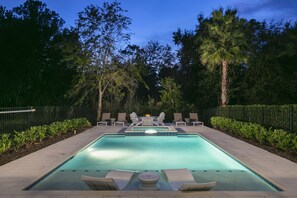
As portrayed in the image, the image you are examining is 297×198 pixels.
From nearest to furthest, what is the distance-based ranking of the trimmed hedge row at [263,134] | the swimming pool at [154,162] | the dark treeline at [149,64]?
the swimming pool at [154,162], the trimmed hedge row at [263,134], the dark treeline at [149,64]

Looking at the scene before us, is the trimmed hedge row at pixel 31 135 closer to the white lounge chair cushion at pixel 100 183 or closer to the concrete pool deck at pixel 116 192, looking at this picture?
the concrete pool deck at pixel 116 192

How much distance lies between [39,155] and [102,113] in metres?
15.7

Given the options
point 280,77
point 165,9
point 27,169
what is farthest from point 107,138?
point 165,9

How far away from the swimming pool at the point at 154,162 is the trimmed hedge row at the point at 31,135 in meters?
1.90

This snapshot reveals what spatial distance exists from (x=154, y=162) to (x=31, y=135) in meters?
4.63

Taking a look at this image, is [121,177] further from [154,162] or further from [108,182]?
[154,162]

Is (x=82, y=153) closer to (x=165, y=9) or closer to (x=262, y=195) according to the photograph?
(x=262, y=195)

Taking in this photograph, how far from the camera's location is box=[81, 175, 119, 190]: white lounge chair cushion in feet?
18.4

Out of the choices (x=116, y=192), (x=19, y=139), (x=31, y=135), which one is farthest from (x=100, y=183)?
(x=31, y=135)

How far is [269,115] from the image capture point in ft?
46.0

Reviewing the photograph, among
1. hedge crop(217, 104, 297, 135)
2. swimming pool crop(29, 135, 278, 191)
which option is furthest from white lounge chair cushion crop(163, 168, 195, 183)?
hedge crop(217, 104, 297, 135)

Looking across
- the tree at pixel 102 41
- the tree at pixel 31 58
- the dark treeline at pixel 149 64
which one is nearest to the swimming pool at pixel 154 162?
the tree at pixel 102 41

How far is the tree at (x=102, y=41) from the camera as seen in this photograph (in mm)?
23250

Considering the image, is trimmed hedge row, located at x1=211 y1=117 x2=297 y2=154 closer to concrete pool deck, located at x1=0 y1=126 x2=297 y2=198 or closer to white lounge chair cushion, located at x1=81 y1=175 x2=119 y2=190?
concrete pool deck, located at x1=0 y1=126 x2=297 y2=198
